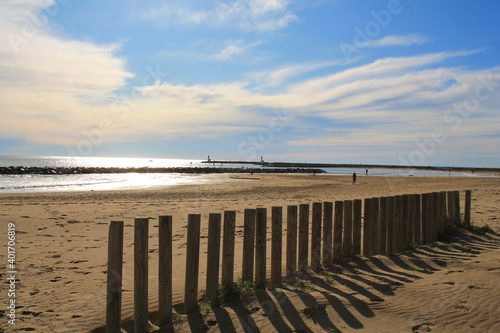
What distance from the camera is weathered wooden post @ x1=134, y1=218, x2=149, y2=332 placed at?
3.44 metres

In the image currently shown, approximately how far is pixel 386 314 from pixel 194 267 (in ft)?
7.37

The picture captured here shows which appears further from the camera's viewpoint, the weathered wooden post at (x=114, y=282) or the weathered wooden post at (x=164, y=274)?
the weathered wooden post at (x=164, y=274)

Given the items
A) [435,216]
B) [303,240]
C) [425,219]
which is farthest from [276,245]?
[435,216]

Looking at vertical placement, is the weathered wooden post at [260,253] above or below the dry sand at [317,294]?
above

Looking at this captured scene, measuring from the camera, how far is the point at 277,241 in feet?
14.6

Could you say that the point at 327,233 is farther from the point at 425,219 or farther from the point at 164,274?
the point at 425,219

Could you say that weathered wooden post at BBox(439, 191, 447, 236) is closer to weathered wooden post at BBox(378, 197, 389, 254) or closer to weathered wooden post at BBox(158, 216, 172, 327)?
weathered wooden post at BBox(378, 197, 389, 254)

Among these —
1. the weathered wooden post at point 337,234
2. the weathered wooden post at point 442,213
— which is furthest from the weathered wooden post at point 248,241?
the weathered wooden post at point 442,213

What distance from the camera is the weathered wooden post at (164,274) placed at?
3.55 m

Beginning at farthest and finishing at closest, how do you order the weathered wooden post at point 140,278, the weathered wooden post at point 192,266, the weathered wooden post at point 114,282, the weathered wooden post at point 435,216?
1. the weathered wooden post at point 435,216
2. the weathered wooden post at point 192,266
3. the weathered wooden post at point 140,278
4. the weathered wooden post at point 114,282

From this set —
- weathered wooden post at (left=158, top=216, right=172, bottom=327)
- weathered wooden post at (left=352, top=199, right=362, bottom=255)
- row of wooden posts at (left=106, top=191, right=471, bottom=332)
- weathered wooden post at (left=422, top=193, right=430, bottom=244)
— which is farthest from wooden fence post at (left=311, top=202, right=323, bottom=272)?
weathered wooden post at (left=422, top=193, right=430, bottom=244)

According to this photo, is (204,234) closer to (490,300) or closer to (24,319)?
(24,319)

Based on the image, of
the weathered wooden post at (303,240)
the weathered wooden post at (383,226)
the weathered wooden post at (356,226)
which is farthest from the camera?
the weathered wooden post at (383,226)

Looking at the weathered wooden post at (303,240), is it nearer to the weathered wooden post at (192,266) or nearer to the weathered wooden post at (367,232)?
the weathered wooden post at (367,232)
